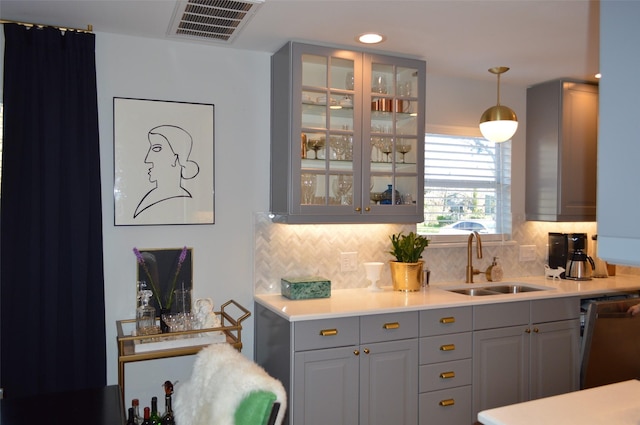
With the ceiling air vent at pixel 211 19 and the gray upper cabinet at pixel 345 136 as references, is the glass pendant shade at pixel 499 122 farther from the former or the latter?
the ceiling air vent at pixel 211 19

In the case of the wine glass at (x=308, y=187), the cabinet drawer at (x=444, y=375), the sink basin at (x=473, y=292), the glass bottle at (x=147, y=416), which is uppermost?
the wine glass at (x=308, y=187)

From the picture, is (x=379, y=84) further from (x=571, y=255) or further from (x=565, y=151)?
(x=571, y=255)

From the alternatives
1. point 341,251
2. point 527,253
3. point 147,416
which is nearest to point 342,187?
point 341,251

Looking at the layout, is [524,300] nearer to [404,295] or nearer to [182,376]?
[404,295]

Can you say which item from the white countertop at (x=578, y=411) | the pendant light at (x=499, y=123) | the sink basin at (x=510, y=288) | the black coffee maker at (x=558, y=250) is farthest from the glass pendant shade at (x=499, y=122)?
the white countertop at (x=578, y=411)

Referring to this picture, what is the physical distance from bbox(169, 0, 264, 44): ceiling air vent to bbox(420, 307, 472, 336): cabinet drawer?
1.85 metres

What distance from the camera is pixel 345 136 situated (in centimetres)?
313

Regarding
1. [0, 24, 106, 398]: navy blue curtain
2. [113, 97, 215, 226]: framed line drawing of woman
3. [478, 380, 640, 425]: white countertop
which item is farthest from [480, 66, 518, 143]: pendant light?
[0, 24, 106, 398]: navy blue curtain

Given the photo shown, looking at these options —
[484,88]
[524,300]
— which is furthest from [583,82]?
[524,300]

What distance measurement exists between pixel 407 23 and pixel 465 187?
1571 mm

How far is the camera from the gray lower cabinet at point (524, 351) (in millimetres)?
3094

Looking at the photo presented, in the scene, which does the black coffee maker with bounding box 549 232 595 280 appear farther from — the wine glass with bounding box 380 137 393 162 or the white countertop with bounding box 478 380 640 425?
the white countertop with bounding box 478 380 640 425

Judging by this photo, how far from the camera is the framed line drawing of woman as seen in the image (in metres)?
2.87

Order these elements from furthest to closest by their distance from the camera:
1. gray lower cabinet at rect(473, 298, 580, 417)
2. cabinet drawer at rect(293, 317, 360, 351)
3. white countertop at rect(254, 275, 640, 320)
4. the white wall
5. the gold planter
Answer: the gold planter < gray lower cabinet at rect(473, 298, 580, 417) < the white wall < white countertop at rect(254, 275, 640, 320) < cabinet drawer at rect(293, 317, 360, 351)
